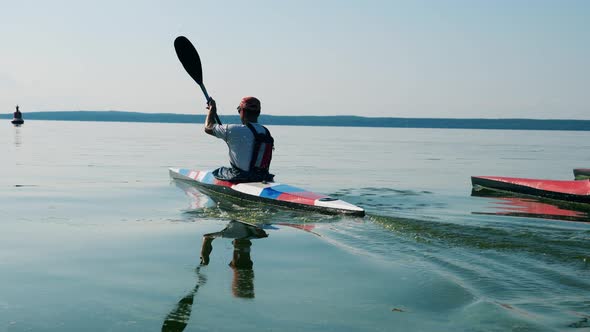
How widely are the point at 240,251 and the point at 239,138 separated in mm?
4038

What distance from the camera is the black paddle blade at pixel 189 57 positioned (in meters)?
13.6

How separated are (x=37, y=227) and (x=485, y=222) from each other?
6.54 metres

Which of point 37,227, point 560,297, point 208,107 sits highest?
point 208,107

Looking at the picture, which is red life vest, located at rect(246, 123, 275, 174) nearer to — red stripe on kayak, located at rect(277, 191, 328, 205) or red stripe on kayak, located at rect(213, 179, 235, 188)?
red stripe on kayak, located at rect(213, 179, 235, 188)

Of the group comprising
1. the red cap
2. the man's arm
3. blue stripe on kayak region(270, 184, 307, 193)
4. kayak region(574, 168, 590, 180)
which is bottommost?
blue stripe on kayak region(270, 184, 307, 193)

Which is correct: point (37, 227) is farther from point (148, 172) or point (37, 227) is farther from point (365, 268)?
point (148, 172)

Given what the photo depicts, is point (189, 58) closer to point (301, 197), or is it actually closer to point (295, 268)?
point (301, 197)

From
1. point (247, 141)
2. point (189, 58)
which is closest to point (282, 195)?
point (247, 141)

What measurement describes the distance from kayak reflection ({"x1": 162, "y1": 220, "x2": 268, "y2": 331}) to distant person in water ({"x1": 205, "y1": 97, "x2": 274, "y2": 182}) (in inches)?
78.3

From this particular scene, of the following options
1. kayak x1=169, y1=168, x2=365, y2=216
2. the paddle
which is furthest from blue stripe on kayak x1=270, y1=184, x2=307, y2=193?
the paddle

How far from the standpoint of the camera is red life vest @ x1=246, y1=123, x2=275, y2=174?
10281 millimetres

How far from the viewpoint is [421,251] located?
6.51 meters

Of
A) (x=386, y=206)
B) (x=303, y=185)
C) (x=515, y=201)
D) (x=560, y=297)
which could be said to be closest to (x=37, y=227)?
(x=386, y=206)

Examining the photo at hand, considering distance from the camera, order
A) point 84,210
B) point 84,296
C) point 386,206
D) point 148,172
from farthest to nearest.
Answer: point 148,172
point 386,206
point 84,210
point 84,296
